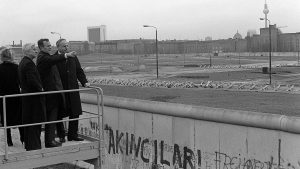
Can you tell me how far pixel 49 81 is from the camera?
6.39 metres

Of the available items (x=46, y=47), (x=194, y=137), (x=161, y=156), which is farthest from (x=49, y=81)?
(x=161, y=156)

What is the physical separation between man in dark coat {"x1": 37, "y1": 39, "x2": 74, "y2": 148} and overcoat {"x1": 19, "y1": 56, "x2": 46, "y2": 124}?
244 mm

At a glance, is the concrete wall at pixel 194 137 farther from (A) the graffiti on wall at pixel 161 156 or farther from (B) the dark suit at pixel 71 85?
(B) the dark suit at pixel 71 85

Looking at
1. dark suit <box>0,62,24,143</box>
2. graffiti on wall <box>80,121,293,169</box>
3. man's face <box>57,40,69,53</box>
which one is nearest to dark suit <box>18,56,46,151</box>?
dark suit <box>0,62,24,143</box>

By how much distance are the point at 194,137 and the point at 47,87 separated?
106 inches

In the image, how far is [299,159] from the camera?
18.8 ft

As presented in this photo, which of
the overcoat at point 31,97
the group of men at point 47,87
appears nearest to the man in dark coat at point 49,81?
the group of men at point 47,87

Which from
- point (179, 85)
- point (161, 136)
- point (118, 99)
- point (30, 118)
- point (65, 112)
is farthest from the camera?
point (179, 85)

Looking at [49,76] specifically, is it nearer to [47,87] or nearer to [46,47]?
[47,87]

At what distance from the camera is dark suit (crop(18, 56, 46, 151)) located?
6.02m

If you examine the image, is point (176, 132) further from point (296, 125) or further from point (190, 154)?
point (296, 125)

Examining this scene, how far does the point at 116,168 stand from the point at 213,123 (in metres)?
3.28

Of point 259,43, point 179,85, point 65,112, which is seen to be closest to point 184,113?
point 65,112

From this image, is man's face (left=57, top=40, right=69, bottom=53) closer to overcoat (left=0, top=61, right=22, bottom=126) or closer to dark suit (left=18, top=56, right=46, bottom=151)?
dark suit (left=18, top=56, right=46, bottom=151)
